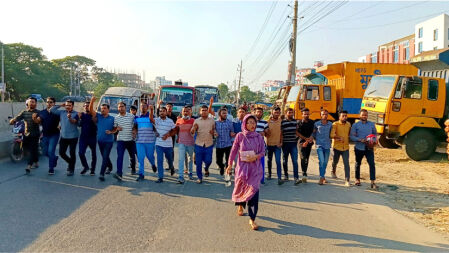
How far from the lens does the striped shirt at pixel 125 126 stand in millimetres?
7827

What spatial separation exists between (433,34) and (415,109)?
4026 cm

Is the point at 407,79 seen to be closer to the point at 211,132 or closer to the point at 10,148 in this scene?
the point at 211,132

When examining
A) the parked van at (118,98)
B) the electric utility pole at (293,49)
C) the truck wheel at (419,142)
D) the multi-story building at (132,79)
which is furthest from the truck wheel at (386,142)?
the multi-story building at (132,79)

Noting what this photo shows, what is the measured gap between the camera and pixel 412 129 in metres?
11.9

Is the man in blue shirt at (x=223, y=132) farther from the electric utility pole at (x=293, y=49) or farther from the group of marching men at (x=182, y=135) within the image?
the electric utility pole at (x=293, y=49)

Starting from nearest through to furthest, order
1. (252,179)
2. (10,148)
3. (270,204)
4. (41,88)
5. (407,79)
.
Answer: (252,179) → (270,204) → (10,148) → (407,79) → (41,88)

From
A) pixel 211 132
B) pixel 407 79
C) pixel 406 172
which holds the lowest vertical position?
pixel 406 172

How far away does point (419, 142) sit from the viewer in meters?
11.8

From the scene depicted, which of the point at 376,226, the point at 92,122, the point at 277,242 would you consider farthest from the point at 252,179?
the point at 92,122

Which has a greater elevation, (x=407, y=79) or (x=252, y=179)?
(x=407, y=79)

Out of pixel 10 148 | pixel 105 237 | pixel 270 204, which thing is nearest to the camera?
pixel 105 237

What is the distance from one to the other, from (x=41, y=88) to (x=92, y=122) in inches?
2031

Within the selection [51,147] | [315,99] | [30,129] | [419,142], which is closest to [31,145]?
[30,129]

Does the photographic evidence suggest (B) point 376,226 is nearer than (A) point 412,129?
Yes
